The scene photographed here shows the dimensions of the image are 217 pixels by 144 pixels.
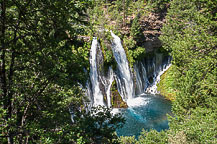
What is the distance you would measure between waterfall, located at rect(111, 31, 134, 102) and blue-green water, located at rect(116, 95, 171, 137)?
1334 millimetres

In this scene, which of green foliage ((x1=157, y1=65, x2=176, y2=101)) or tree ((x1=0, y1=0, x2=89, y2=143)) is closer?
tree ((x1=0, y1=0, x2=89, y2=143))

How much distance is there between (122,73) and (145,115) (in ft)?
20.9

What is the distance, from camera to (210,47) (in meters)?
9.35

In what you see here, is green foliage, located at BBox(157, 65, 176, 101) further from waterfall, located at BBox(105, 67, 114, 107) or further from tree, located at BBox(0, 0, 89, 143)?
tree, located at BBox(0, 0, 89, 143)

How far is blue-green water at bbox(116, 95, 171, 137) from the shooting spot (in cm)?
1488

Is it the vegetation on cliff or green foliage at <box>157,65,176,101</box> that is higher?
the vegetation on cliff

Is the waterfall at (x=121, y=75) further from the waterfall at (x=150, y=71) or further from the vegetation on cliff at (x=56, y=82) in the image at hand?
the vegetation on cliff at (x=56, y=82)

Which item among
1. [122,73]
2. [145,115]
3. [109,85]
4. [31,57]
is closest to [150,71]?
[122,73]

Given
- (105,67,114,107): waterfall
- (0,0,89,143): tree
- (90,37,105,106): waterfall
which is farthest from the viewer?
(105,67,114,107): waterfall

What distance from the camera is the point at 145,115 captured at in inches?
679

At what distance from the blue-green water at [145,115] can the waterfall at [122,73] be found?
4.38ft

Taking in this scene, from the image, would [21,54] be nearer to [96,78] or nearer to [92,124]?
[92,124]

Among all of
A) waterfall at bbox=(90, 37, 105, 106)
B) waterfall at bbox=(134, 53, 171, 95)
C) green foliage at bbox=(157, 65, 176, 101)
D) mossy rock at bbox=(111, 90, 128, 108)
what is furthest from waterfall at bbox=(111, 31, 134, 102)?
green foliage at bbox=(157, 65, 176, 101)

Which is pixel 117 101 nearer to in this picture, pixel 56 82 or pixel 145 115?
pixel 145 115
